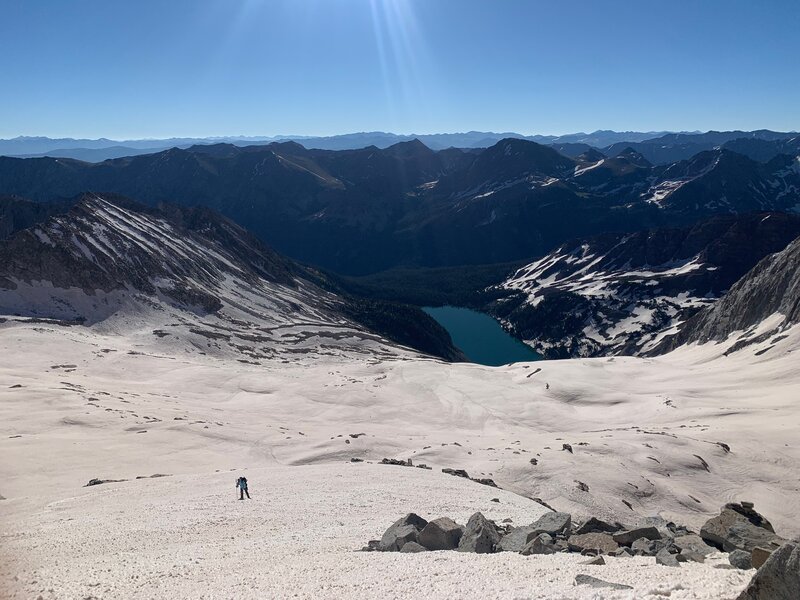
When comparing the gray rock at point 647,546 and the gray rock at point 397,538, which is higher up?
the gray rock at point 647,546

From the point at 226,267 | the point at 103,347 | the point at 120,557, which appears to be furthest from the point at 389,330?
the point at 120,557

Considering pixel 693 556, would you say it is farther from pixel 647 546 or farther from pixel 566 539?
pixel 566 539

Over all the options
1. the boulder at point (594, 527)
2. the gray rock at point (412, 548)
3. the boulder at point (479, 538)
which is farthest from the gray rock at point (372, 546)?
the boulder at point (594, 527)

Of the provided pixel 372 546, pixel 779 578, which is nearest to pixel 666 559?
pixel 779 578

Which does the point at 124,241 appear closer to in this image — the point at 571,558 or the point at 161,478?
the point at 161,478

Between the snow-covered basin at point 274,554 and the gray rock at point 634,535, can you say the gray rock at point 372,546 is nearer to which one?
the snow-covered basin at point 274,554
